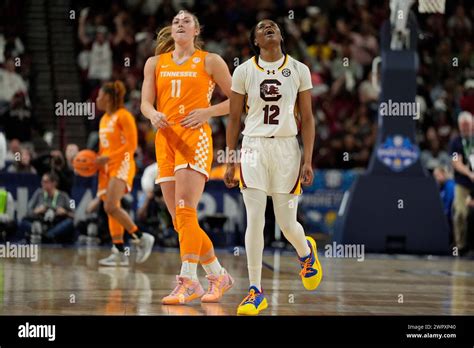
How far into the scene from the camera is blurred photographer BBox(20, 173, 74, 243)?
48.1 ft

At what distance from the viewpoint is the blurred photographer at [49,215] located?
1467 cm

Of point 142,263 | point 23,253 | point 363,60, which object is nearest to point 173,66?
point 142,263

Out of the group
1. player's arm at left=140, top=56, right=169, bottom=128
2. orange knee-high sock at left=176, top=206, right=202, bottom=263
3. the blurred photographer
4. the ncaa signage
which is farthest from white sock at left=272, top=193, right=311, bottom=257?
the blurred photographer

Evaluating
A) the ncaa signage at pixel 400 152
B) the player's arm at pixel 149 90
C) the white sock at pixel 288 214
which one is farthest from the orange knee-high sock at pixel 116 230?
the white sock at pixel 288 214

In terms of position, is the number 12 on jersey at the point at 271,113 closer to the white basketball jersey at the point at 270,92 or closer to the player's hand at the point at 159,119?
the white basketball jersey at the point at 270,92

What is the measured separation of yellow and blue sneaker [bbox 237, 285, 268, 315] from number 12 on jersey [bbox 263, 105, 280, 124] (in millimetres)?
1311

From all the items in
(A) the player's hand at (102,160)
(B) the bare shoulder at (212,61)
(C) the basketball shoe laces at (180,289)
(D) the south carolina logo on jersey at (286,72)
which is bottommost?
(C) the basketball shoe laces at (180,289)

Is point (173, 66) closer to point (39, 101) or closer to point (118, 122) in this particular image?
point (118, 122)

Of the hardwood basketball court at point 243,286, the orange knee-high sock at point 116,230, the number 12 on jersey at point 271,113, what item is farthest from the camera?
the orange knee-high sock at point 116,230

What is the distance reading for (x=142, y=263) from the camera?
40.6 ft

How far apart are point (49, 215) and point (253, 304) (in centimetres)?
782

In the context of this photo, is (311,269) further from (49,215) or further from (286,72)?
(49,215)

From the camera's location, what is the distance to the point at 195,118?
8125mm

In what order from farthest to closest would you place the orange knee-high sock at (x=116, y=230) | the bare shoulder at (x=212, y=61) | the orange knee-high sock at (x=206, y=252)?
the orange knee-high sock at (x=116, y=230) → the orange knee-high sock at (x=206, y=252) → the bare shoulder at (x=212, y=61)
